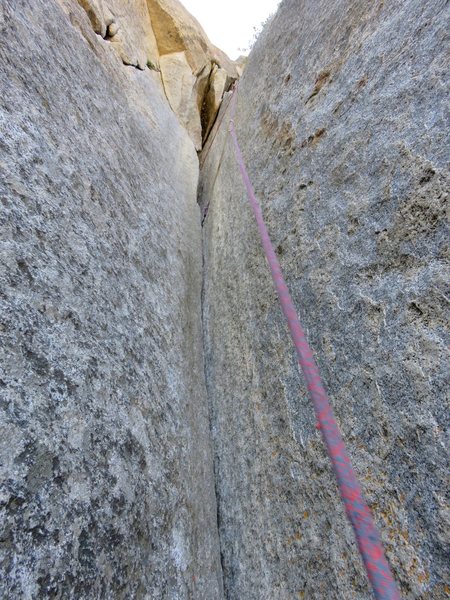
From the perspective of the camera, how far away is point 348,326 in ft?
5.52

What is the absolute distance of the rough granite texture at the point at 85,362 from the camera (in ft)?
3.79

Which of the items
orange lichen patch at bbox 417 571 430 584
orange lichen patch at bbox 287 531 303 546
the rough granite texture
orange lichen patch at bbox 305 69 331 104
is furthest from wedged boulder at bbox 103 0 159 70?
orange lichen patch at bbox 417 571 430 584

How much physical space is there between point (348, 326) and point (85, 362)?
4.43 ft

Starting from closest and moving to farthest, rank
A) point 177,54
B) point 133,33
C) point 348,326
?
point 348,326
point 133,33
point 177,54

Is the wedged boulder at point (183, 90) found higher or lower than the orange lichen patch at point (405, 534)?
higher

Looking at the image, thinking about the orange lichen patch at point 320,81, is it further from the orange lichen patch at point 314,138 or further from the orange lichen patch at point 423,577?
the orange lichen patch at point 423,577

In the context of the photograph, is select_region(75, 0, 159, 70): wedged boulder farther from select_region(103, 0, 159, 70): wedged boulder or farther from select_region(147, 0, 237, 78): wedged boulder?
select_region(147, 0, 237, 78): wedged boulder

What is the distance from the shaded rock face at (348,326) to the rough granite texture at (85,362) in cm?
42

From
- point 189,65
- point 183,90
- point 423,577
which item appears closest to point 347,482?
point 423,577

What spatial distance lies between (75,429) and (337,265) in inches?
62.7

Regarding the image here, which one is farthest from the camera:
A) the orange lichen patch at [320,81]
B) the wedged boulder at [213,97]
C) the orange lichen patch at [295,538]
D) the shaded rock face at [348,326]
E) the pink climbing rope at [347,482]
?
the wedged boulder at [213,97]

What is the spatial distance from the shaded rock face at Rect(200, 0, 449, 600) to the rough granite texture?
423 millimetres

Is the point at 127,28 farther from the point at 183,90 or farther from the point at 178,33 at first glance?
the point at 178,33

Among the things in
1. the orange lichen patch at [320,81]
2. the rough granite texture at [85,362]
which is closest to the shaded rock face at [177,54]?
the rough granite texture at [85,362]
